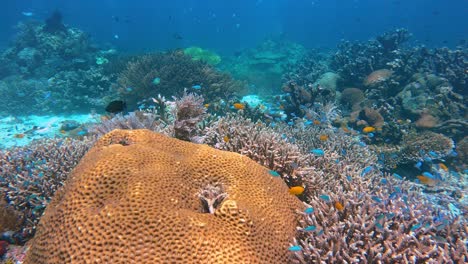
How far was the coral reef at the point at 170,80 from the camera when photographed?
11.4 meters

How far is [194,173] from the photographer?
3.39m

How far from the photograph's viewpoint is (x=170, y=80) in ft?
38.1

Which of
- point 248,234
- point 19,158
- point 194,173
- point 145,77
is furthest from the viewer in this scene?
point 145,77

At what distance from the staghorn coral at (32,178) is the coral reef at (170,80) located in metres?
5.79

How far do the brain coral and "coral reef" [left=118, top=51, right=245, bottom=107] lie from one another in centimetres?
764

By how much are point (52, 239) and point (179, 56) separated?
12.4 m

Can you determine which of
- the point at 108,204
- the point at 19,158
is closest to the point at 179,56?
the point at 19,158

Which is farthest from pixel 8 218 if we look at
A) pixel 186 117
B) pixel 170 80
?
pixel 170 80

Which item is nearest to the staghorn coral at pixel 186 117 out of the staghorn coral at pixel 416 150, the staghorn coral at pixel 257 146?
the staghorn coral at pixel 257 146

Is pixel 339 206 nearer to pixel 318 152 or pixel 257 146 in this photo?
pixel 257 146

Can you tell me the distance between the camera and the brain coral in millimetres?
2424

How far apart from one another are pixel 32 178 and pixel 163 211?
→ 3196 millimetres

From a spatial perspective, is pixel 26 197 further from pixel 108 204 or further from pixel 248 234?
pixel 248 234

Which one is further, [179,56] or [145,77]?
[179,56]
